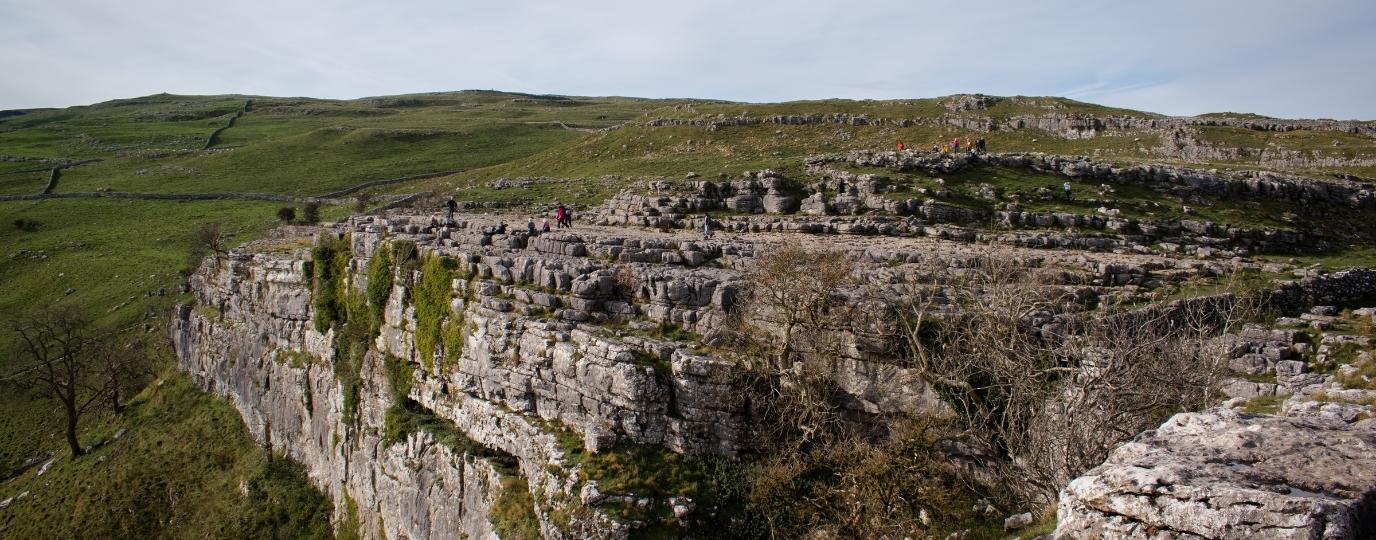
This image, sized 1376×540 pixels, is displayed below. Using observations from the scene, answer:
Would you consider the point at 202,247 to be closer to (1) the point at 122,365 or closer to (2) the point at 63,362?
(2) the point at 63,362

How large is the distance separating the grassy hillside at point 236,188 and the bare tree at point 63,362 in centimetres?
150

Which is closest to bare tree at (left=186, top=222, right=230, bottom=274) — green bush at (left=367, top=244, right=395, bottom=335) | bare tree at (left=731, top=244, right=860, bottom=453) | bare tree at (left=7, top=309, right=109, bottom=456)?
bare tree at (left=7, top=309, right=109, bottom=456)

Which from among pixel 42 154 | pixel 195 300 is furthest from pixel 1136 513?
pixel 42 154

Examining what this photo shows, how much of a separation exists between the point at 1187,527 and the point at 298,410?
1471 inches

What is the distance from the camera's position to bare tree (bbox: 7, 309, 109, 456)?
3972 centimetres

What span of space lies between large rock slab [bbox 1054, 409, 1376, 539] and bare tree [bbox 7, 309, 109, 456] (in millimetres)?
50008

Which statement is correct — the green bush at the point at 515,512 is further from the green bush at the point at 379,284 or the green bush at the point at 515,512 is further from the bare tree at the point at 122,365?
the bare tree at the point at 122,365

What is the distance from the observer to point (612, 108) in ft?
568

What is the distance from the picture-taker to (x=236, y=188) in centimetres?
8469

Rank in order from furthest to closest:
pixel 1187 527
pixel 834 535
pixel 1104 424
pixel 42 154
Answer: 1. pixel 42 154
2. pixel 834 535
3. pixel 1104 424
4. pixel 1187 527

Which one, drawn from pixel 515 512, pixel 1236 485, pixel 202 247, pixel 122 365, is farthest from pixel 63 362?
pixel 1236 485

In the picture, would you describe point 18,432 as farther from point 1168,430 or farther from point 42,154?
point 42,154

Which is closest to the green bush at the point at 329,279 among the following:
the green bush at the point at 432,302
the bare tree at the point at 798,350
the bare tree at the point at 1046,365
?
the green bush at the point at 432,302

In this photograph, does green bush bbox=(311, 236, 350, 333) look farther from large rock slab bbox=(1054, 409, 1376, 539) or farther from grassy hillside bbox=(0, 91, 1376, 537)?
large rock slab bbox=(1054, 409, 1376, 539)
